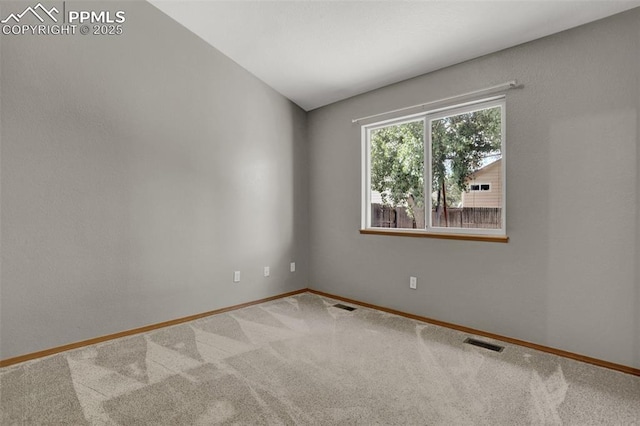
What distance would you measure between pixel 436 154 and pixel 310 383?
7.89 feet

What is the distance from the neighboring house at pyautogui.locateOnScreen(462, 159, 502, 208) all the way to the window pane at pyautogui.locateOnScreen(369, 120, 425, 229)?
502 mm

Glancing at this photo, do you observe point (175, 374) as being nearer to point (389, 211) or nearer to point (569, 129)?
point (389, 211)

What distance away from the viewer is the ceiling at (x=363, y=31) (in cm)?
245

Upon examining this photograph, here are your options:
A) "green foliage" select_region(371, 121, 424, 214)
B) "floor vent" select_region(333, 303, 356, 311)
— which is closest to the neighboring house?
"green foliage" select_region(371, 121, 424, 214)

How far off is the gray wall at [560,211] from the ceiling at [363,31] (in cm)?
20

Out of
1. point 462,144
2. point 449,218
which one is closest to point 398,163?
point 462,144

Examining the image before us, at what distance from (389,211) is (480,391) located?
2.11 metres

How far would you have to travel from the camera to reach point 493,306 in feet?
9.55

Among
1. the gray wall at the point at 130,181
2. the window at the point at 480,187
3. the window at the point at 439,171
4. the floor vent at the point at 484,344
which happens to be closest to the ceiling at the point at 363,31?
the gray wall at the point at 130,181

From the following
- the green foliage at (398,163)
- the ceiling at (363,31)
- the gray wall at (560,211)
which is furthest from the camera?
the green foliage at (398,163)

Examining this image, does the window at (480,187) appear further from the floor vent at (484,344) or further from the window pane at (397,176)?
the floor vent at (484,344)

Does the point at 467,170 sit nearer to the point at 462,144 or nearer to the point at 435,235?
the point at 462,144

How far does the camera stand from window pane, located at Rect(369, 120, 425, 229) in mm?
3570

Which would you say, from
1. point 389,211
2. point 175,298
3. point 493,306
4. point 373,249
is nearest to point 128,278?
point 175,298
